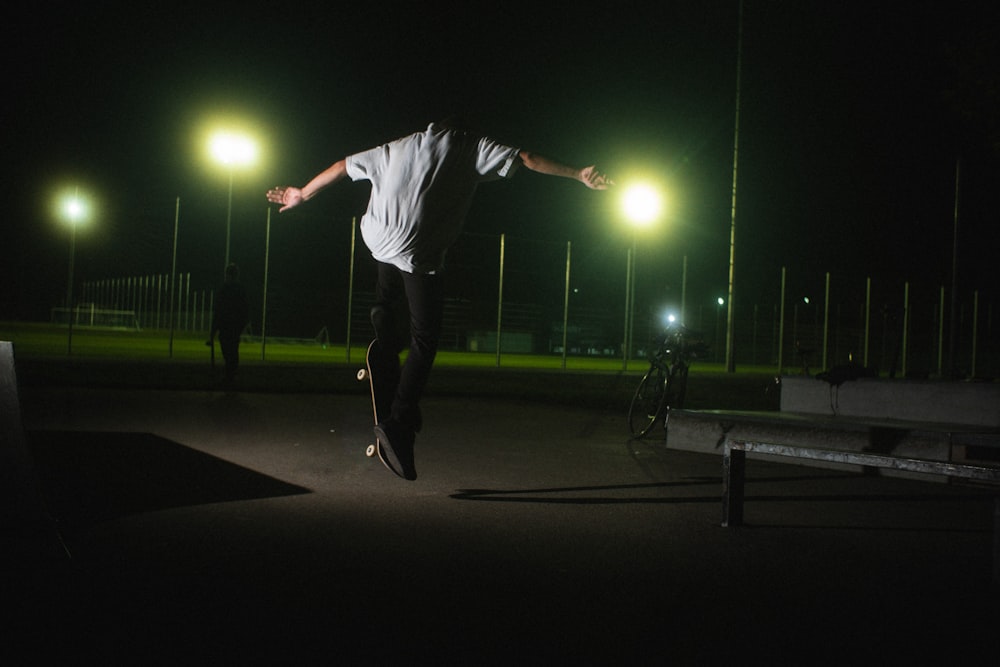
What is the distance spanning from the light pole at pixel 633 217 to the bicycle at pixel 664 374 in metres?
4.83

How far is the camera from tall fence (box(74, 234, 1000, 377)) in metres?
19.4

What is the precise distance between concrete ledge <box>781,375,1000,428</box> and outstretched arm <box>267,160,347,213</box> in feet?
21.1

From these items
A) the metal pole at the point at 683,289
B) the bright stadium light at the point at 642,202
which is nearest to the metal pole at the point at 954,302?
the bright stadium light at the point at 642,202

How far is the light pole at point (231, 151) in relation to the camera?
640 inches

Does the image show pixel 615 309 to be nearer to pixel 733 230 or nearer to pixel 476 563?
pixel 733 230

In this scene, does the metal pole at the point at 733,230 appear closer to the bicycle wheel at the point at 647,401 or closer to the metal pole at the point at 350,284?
the bicycle wheel at the point at 647,401

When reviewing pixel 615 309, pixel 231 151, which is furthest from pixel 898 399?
pixel 615 309

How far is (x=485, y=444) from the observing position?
830 cm

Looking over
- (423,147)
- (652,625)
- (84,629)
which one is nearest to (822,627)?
(652,625)

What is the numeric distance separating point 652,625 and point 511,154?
2.63m

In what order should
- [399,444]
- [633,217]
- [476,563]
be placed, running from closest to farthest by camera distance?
A: [476,563]
[399,444]
[633,217]

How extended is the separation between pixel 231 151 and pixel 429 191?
13.0 metres

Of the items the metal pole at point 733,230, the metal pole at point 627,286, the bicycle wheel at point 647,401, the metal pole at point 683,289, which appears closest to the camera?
the bicycle wheel at point 647,401

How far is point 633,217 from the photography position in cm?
1822
